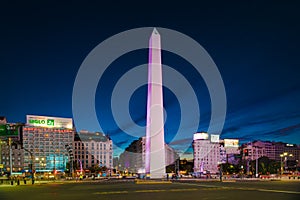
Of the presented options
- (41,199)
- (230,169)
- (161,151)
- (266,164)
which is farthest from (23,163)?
(41,199)

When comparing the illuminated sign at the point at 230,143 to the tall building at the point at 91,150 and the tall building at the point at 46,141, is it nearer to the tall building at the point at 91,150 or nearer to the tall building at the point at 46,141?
the tall building at the point at 91,150

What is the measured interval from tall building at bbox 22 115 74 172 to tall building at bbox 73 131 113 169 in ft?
17.7

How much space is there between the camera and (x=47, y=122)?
145 metres

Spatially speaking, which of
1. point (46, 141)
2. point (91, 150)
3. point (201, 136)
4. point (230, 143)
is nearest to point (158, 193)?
point (46, 141)

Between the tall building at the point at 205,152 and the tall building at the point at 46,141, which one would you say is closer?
the tall building at the point at 46,141

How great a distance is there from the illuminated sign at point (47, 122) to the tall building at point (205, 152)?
6079 cm

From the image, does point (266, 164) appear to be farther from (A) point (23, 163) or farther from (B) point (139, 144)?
(A) point (23, 163)

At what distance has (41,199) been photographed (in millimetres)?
21359

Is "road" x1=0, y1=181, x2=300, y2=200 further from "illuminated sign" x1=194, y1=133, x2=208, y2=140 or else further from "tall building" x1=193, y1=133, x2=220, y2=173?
"tall building" x1=193, y1=133, x2=220, y2=173

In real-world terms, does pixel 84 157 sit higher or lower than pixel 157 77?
lower

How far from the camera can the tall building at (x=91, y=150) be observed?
158 m

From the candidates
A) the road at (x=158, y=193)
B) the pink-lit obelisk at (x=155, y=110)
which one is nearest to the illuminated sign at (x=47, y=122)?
the pink-lit obelisk at (x=155, y=110)

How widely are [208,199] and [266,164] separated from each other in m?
119

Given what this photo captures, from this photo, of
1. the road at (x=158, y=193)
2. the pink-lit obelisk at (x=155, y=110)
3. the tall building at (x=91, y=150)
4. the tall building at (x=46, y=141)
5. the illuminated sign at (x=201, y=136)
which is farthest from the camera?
the illuminated sign at (x=201, y=136)
